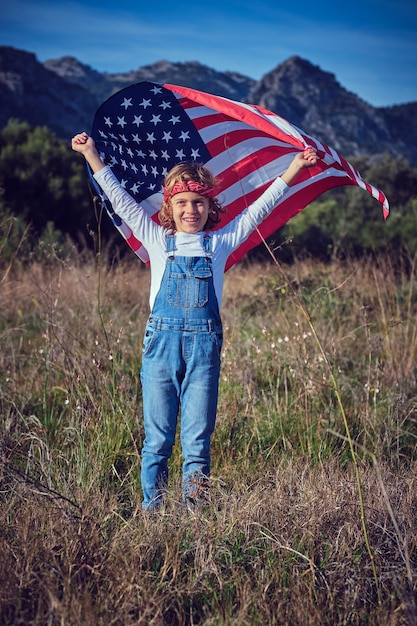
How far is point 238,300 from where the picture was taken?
6.66m

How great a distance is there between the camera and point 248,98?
52.9 m

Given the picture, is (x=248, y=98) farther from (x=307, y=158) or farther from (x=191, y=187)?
(x=191, y=187)

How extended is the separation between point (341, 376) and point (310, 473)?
1.68 m

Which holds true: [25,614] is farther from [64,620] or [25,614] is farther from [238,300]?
[238,300]

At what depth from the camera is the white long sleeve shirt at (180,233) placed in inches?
114

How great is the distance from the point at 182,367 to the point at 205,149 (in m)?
1.45

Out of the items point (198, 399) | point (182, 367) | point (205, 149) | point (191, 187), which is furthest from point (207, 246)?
point (205, 149)

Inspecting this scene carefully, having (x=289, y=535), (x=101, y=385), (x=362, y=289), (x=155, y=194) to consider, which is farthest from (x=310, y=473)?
(x=362, y=289)

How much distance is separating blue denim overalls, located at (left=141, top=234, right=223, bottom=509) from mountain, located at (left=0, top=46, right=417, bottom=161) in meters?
30.8

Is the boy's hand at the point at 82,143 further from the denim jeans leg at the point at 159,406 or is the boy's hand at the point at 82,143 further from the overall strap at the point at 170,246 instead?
the denim jeans leg at the point at 159,406

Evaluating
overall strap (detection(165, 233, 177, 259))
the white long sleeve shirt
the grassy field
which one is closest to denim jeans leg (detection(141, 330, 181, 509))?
the grassy field

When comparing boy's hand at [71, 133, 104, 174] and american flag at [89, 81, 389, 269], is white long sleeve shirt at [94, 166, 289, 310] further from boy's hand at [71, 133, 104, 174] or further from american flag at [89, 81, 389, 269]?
american flag at [89, 81, 389, 269]

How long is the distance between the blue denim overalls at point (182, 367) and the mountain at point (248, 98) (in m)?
30.8

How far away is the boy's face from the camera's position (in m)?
2.89
